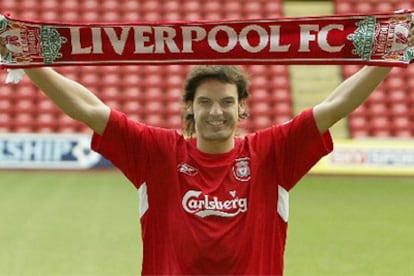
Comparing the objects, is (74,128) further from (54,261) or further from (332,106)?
(332,106)

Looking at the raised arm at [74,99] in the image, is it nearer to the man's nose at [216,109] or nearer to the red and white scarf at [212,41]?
the red and white scarf at [212,41]

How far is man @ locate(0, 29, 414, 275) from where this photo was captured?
267cm

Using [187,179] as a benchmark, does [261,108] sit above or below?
above

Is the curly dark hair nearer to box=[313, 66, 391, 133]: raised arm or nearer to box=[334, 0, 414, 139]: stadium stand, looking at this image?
box=[313, 66, 391, 133]: raised arm

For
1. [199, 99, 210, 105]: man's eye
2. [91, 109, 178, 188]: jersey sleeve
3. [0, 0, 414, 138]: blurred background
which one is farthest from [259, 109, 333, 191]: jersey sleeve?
[0, 0, 414, 138]: blurred background

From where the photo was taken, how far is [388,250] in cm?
652

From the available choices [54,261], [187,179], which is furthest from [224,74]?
[54,261]

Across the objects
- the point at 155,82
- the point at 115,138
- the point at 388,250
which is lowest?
the point at 388,250

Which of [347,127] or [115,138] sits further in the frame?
[347,127]

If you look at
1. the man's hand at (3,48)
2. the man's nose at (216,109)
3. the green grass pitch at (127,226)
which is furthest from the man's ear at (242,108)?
the green grass pitch at (127,226)

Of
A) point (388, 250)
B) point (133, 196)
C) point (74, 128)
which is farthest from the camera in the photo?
point (74, 128)

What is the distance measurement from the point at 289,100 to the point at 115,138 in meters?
10.8

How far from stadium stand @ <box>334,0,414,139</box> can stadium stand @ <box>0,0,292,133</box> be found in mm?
1152

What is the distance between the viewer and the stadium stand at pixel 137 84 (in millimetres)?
12992
